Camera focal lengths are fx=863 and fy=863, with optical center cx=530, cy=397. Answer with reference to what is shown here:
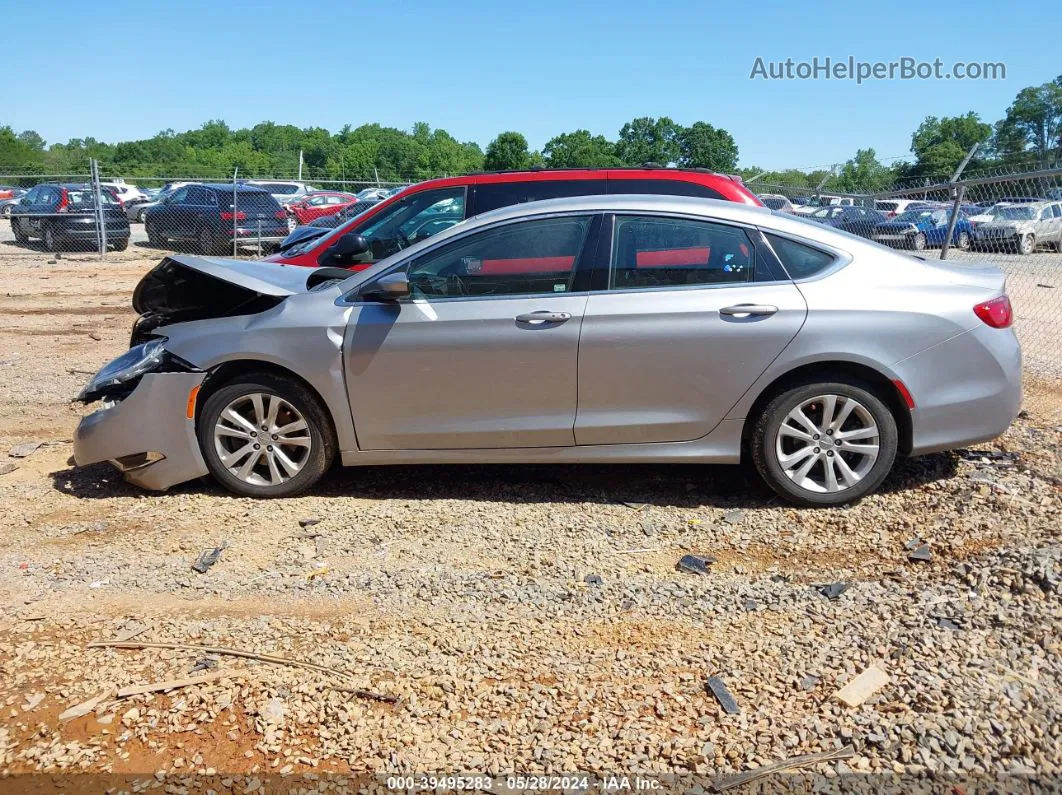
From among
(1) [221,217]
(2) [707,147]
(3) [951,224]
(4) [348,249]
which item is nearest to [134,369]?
(4) [348,249]

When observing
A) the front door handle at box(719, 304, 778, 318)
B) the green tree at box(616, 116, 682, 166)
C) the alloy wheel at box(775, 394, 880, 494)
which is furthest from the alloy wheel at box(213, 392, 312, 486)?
the green tree at box(616, 116, 682, 166)

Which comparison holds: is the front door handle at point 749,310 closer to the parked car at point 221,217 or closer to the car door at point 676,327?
the car door at point 676,327

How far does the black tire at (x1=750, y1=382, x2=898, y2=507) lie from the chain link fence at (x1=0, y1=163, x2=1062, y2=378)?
11.1 ft

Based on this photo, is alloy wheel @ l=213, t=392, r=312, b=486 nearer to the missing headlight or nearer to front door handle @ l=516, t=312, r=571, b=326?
the missing headlight

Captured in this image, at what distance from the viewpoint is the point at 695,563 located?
4.15 m

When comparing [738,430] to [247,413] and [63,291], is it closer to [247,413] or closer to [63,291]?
[247,413]

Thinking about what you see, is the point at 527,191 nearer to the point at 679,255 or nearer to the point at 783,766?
the point at 679,255

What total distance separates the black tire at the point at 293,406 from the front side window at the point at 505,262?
2.87ft

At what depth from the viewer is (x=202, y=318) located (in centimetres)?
515

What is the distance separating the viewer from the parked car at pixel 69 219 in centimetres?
1961

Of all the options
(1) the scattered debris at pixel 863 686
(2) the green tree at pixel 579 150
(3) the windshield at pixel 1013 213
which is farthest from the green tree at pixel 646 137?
(1) the scattered debris at pixel 863 686

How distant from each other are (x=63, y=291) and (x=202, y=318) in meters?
10.8

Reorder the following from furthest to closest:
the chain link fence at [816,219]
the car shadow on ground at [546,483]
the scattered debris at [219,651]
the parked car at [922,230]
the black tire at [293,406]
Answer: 1. the parked car at [922,230]
2. the chain link fence at [816,219]
3. the car shadow on ground at [546,483]
4. the black tire at [293,406]
5. the scattered debris at [219,651]

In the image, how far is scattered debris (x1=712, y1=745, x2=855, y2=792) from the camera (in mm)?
2676
